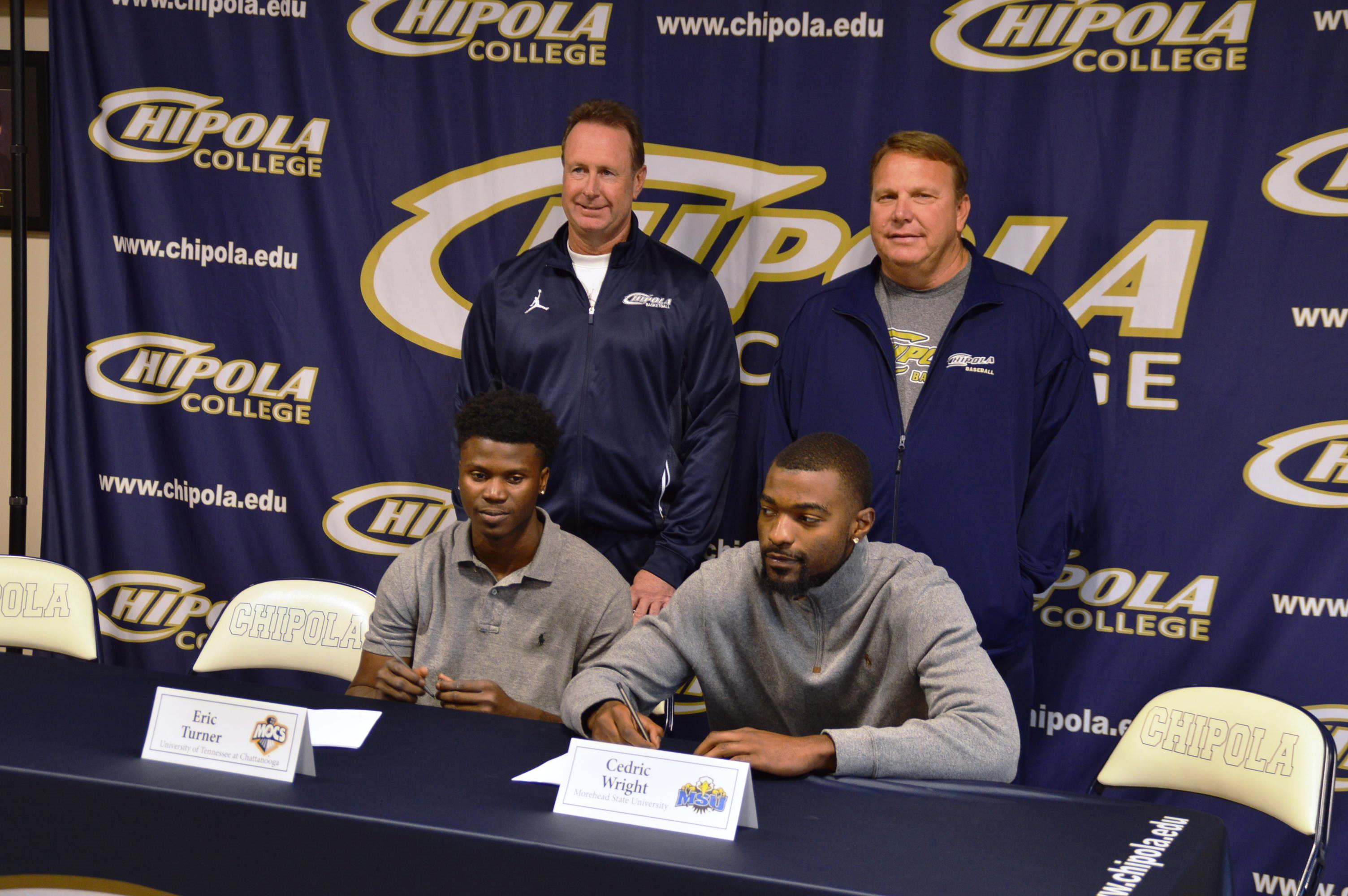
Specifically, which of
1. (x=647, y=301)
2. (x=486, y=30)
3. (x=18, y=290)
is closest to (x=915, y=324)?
(x=647, y=301)

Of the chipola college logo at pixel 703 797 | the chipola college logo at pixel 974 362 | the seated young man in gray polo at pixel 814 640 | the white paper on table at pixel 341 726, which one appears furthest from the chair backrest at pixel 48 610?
the chipola college logo at pixel 974 362

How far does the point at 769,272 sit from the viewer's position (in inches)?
121

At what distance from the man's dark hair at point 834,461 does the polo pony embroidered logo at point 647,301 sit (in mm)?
830

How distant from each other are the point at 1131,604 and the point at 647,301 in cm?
135

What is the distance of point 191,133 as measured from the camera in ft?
11.1

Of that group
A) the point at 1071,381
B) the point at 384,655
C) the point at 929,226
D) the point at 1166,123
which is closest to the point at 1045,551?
the point at 1071,381

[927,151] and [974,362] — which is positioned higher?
[927,151]

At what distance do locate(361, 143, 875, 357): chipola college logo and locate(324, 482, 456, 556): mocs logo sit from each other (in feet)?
1.32

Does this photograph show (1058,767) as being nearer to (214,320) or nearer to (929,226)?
(929,226)

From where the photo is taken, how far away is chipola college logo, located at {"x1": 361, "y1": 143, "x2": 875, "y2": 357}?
3035 mm

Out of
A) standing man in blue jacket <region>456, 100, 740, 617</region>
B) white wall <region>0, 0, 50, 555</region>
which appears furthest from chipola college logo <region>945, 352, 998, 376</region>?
white wall <region>0, 0, 50, 555</region>

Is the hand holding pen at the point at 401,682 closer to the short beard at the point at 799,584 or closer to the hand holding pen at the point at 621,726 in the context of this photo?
the hand holding pen at the point at 621,726

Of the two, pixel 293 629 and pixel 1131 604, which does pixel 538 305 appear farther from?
pixel 1131 604

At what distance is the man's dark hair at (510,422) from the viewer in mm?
2250
